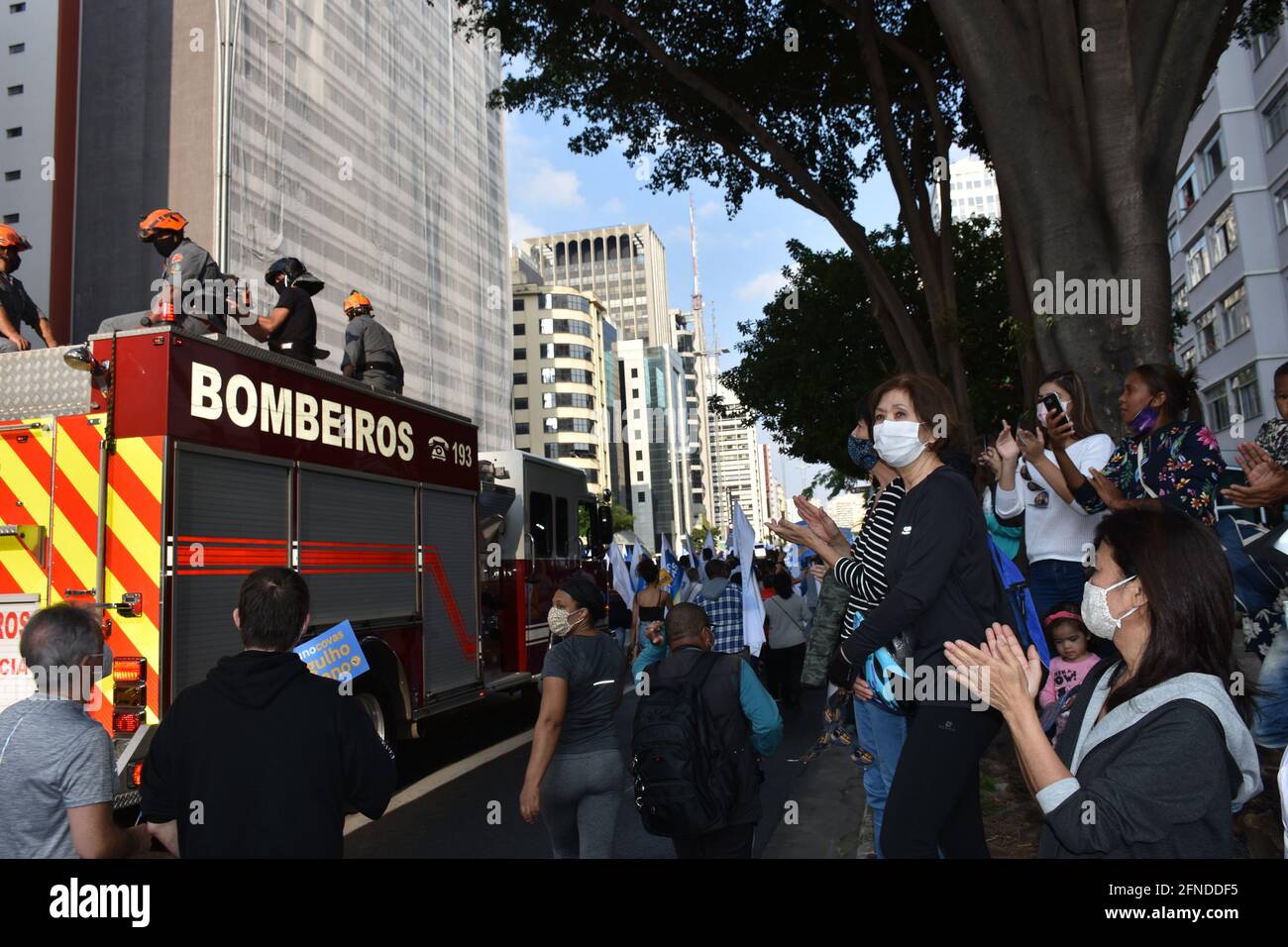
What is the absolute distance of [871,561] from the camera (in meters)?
3.59

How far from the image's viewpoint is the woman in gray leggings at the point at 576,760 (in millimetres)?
4305

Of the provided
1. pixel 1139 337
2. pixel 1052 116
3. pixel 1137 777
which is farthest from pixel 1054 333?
pixel 1137 777

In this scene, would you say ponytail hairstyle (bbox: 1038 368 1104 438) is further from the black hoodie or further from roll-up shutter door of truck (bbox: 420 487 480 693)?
roll-up shutter door of truck (bbox: 420 487 480 693)

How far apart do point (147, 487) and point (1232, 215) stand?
1425 inches

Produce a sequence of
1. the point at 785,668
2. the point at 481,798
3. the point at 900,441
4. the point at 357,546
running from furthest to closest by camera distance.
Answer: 1. the point at 785,668
2. the point at 481,798
3. the point at 357,546
4. the point at 900,441

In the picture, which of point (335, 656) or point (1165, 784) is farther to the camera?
point (335, 656)

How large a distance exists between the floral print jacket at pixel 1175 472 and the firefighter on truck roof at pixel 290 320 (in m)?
5.78

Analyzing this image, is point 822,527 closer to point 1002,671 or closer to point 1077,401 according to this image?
point 1077,401

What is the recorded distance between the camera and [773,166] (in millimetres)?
13859

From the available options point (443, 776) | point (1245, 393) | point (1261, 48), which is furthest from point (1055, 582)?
point (1245, 393)

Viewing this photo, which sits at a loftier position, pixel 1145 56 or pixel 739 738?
pixel 1145 56

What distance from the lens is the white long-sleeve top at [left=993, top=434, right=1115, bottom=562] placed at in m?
4.68

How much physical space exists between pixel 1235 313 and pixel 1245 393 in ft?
9.14
